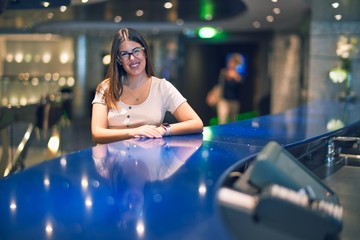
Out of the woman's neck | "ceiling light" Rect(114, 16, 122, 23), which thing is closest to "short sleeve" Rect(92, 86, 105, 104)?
the woman's neck

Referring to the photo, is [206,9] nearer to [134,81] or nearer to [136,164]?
[134,81]

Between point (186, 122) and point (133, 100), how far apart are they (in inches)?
12.0

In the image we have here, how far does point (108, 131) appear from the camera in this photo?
2.60 metres

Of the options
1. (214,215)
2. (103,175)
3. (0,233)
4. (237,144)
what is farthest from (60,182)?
(237,144)

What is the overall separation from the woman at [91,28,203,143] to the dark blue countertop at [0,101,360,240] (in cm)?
23

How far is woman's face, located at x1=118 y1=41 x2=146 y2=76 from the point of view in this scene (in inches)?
102

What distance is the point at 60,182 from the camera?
1.66 metres

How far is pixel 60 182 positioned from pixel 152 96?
3.63ft

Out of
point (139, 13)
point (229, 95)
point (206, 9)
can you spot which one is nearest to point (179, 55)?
point (229, 95)

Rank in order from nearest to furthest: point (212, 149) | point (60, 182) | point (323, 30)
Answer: point (60, 182) → point (212, 149) → point (323, 30)

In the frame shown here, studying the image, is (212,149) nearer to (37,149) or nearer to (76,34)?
(37,149)

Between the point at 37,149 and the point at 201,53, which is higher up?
the point at 201,53

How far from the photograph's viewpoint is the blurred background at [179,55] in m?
6.80

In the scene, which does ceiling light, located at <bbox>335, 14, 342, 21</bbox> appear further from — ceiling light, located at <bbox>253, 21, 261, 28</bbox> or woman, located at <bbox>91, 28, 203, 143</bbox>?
woman, located at <bbox>91, 28, 203, 143</bbox>
